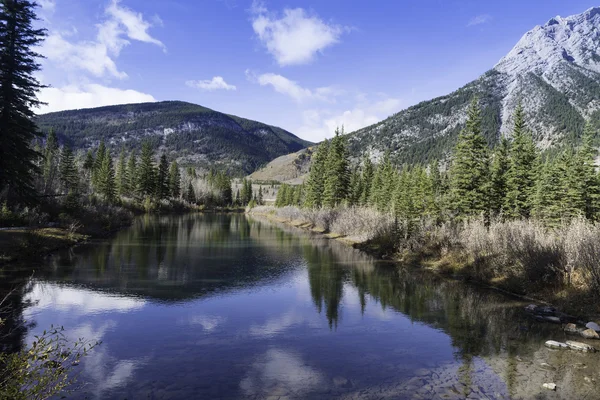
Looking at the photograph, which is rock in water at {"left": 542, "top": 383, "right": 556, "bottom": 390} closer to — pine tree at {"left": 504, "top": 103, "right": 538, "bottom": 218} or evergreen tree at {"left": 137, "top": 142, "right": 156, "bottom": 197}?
pine tree at {"left": 504, "top": 103, "right": 538, "bottom": 218}

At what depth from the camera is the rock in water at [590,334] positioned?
41.6 ft

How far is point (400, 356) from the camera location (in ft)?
37.8

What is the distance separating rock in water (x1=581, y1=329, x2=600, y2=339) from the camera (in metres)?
12.7

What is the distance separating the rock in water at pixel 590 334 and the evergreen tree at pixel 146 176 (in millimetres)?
87496

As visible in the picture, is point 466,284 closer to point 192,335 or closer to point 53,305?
point 192,335

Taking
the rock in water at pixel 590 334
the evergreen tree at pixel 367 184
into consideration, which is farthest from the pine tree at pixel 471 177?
the evergreen tree at pixel 367 184

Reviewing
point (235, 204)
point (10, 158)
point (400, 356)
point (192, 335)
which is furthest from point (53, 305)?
point (235, 204)

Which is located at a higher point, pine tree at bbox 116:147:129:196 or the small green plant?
pine tree at bbox 116:147:129:196

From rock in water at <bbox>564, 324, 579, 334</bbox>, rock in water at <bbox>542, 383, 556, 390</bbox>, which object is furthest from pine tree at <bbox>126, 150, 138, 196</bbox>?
rock in water at <bbox>542, 383, 556, 390</bbox>

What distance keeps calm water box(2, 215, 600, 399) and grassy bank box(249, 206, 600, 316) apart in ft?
5.30

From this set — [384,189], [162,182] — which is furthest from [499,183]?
[162,182]

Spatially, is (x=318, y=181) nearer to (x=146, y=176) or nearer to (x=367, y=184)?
(x=367, y=184)

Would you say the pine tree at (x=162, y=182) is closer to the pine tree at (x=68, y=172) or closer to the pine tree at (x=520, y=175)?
the pine tree at (x=68, y=172)

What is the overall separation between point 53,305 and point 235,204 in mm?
128055
